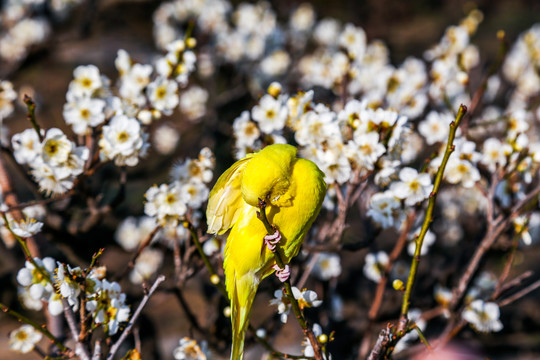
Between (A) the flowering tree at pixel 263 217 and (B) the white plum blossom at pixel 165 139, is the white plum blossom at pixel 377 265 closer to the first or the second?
(A) the flowering tree at pixel 263 217

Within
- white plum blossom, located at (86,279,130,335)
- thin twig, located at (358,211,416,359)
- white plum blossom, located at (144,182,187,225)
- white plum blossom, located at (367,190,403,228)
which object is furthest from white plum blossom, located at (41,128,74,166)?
thin twig, located at (358,211,416,359)

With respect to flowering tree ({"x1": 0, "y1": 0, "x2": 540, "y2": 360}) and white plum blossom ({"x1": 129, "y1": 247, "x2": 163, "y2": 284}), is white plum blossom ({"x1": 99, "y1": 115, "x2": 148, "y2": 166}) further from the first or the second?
white plum blossom ({"x1": 129, "y1": 247, "x2": 163, "y2": 284})

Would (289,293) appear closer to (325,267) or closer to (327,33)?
(325,267)

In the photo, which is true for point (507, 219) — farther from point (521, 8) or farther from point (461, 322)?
point (521, 8)

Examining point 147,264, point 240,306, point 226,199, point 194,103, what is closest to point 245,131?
point 226,199

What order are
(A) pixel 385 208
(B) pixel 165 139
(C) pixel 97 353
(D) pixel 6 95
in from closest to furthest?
1. (C) pixel 97 353
2. (A) pixel 385 208
3. (D) pixel 6 95
4. (B) pixel 165 139

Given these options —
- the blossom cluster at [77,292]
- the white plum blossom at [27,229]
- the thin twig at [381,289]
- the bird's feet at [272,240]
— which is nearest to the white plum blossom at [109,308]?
the blossom cluster at [77,292]
